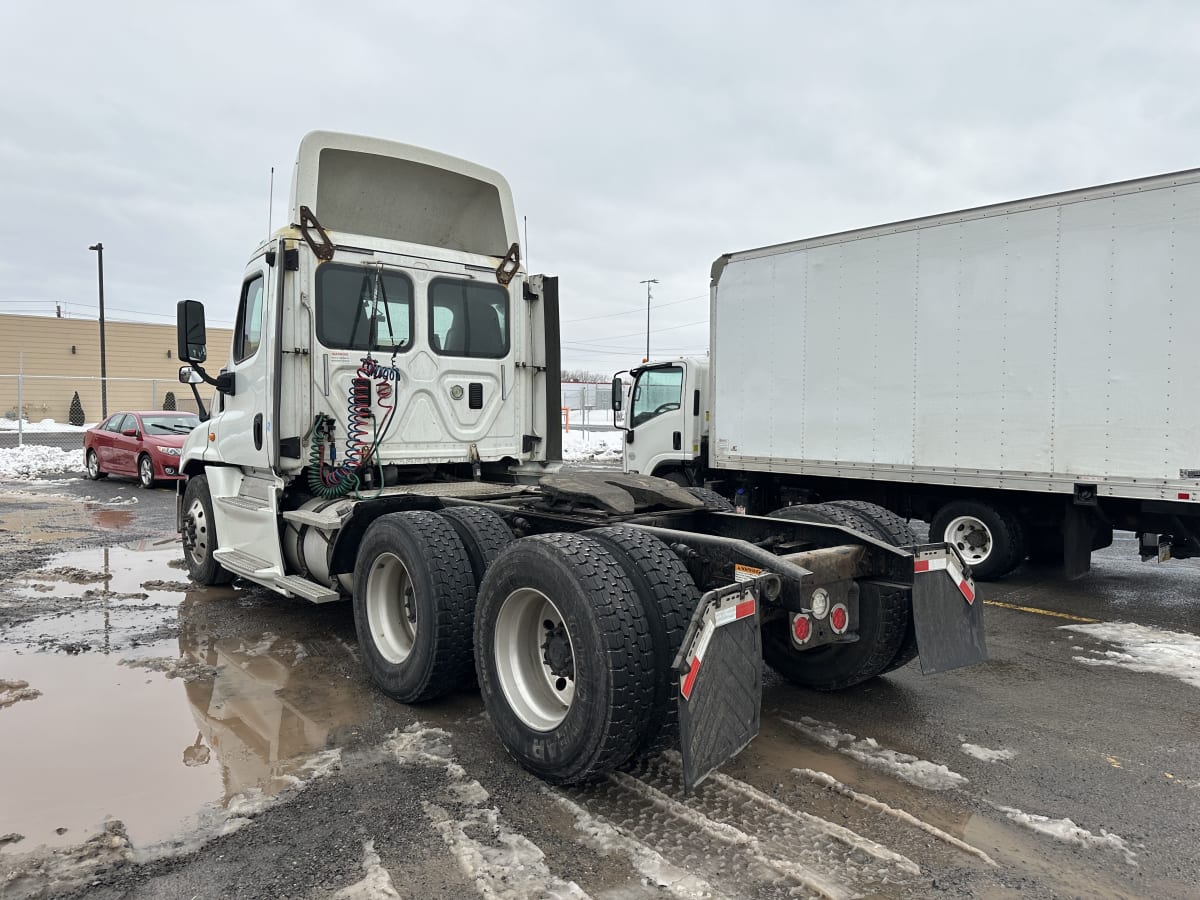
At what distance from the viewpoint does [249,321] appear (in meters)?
6.32

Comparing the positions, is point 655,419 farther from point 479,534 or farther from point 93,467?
point 93,467

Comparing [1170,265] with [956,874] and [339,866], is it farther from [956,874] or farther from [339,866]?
[339,866]

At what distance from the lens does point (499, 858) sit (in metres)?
2.94

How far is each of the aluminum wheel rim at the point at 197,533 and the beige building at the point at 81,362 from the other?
1166 inches

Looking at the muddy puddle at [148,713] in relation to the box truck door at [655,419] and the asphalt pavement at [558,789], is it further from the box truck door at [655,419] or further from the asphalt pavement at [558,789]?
the box truck door at [655,419]

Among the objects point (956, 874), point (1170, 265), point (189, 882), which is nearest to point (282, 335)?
point (189, 882)

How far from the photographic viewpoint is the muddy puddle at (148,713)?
338 centimetres

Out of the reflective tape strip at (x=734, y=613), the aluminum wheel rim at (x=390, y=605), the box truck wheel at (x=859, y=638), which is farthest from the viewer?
the aluminum wheel rim at (x=390, y=605)

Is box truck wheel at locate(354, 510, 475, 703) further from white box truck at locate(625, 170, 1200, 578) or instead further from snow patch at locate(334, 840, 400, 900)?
white box truck at locate(625, 170, 1200, 578)

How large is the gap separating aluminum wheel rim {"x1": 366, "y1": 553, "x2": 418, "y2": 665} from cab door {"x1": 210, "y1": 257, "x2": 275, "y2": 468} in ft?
5.06

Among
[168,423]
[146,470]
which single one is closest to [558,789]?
[146,470]

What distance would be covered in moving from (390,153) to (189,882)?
5.07 meters

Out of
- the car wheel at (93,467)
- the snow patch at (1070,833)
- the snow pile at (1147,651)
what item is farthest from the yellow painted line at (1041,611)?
the car wheel at (93,467)

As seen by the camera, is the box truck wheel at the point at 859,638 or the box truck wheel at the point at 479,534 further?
the box truck wheel at the point at 479,534
